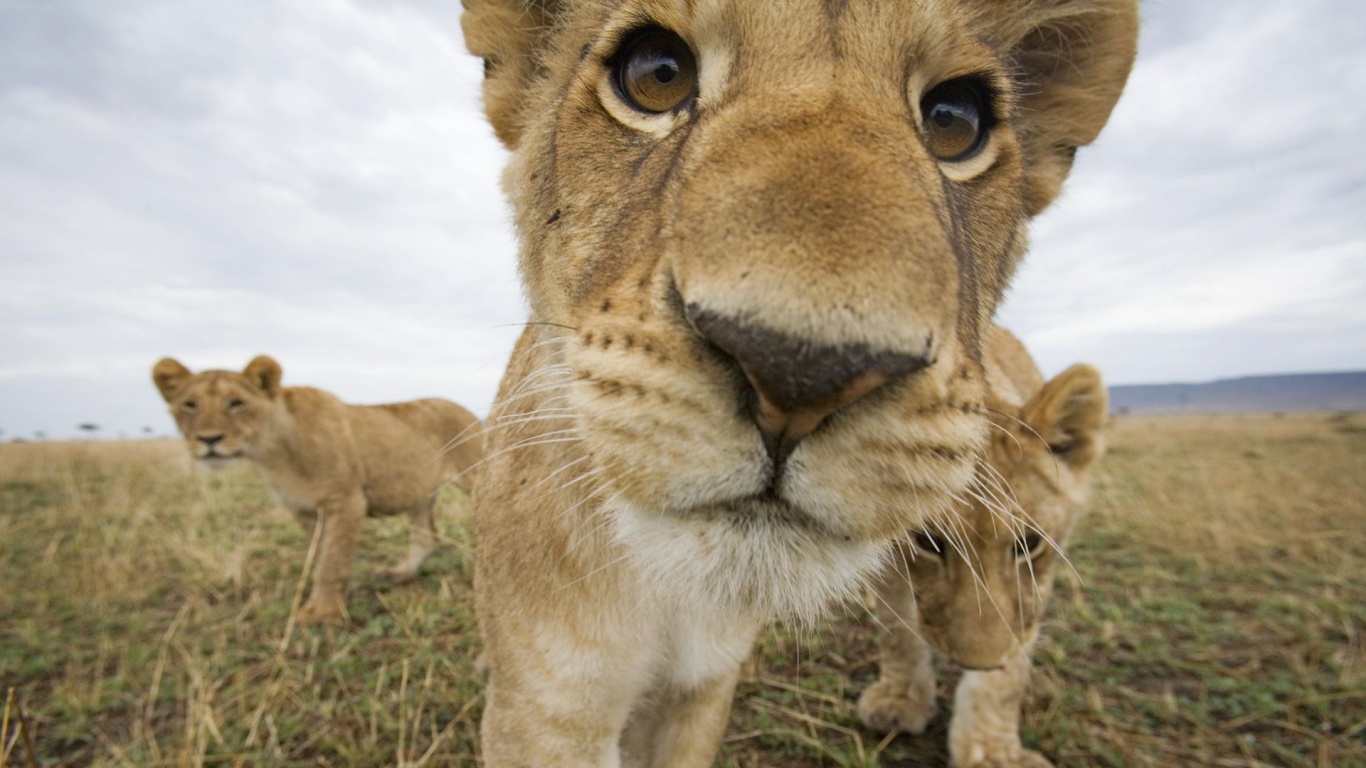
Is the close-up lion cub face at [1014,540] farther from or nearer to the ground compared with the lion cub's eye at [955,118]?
nearer to the ground

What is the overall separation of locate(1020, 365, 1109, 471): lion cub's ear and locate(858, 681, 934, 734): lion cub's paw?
1.30 metres

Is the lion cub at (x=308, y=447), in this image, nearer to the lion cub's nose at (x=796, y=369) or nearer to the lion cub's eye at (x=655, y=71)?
the lion cub's eye at (x=655, y=71)

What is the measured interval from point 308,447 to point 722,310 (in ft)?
19.9

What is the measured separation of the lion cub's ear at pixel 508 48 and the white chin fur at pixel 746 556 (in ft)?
4.57

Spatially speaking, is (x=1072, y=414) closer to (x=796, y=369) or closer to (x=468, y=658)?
(x=796, y=369)

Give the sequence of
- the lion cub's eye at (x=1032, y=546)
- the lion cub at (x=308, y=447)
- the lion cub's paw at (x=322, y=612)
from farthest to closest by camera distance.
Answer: the lion cub at (x=308, y=447) → the lion cub's paw at (x=322, y=612) → the lion cub's eye at (x=1032, y=546)

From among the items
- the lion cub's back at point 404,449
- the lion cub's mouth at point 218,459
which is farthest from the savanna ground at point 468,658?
the lion cub's mouth at point 218,459

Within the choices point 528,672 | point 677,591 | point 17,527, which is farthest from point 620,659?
point 17,527

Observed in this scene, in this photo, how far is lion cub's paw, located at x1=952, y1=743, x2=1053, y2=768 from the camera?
275 centimetres

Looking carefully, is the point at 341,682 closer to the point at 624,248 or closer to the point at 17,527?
the point at 624,248

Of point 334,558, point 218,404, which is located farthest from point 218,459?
point 334,558

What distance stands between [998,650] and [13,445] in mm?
17152

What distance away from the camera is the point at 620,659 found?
186 centimetres

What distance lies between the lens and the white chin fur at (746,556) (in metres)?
1.08
